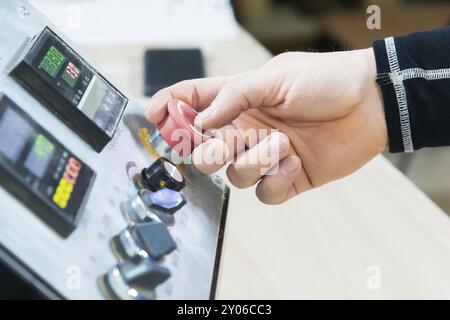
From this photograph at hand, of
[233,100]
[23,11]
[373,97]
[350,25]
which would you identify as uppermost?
[23,11]

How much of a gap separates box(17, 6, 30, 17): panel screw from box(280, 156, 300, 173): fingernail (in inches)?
12.9

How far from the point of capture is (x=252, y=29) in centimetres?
192

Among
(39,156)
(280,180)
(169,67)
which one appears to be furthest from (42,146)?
(169,67)

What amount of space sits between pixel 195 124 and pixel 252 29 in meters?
1.39

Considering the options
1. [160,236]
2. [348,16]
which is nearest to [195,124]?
[160,236]

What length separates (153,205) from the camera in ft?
1.58

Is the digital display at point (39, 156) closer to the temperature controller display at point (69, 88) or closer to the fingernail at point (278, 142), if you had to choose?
the temperature controller display at point (69, 88)

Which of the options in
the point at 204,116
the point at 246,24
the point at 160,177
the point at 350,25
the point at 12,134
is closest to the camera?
the point at 12,134

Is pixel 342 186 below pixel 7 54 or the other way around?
below

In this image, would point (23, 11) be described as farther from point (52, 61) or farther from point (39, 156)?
point (39, 156)

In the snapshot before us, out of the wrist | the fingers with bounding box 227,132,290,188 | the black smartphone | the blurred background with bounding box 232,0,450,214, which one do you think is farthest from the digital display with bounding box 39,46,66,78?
the blurred background with bounding box 232,0,450,214

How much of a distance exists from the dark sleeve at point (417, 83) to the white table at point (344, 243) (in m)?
0.16

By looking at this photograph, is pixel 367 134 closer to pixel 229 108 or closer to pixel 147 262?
pixel 229 108

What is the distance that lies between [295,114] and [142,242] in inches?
14.3
